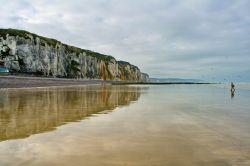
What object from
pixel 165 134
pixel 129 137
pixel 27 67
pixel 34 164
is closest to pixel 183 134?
pixel 165 134

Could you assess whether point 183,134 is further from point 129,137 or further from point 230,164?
point 230,164

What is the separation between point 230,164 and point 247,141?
362cm

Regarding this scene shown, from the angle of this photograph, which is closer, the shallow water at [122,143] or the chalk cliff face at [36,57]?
the shallow water at [122,143]

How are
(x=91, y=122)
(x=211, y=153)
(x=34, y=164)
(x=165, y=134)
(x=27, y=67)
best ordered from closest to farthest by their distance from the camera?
(x=34, y=164) < (x=211, y=153) < (x=165, y=134) < (x=91, y=122) < (x=27, y=67)

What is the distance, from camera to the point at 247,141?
10844 mm

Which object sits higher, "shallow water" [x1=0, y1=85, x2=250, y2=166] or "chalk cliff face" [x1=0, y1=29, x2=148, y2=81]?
"chalk cliff face" [x1=0, y1=29, x2=148, y2=81]

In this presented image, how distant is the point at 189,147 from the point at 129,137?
2.59 meters

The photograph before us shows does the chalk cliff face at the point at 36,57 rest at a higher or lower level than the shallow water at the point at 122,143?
higher

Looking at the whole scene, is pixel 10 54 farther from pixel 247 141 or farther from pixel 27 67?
pixel 247 141

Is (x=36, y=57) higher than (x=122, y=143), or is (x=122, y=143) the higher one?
(x=36, y=57)

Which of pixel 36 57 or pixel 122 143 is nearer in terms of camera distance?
pixel 122 143

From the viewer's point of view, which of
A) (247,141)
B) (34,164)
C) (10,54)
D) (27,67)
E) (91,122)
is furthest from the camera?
(27,67)

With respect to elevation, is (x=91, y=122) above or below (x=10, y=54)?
below

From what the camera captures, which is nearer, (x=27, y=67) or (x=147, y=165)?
(x=147, y=165)
